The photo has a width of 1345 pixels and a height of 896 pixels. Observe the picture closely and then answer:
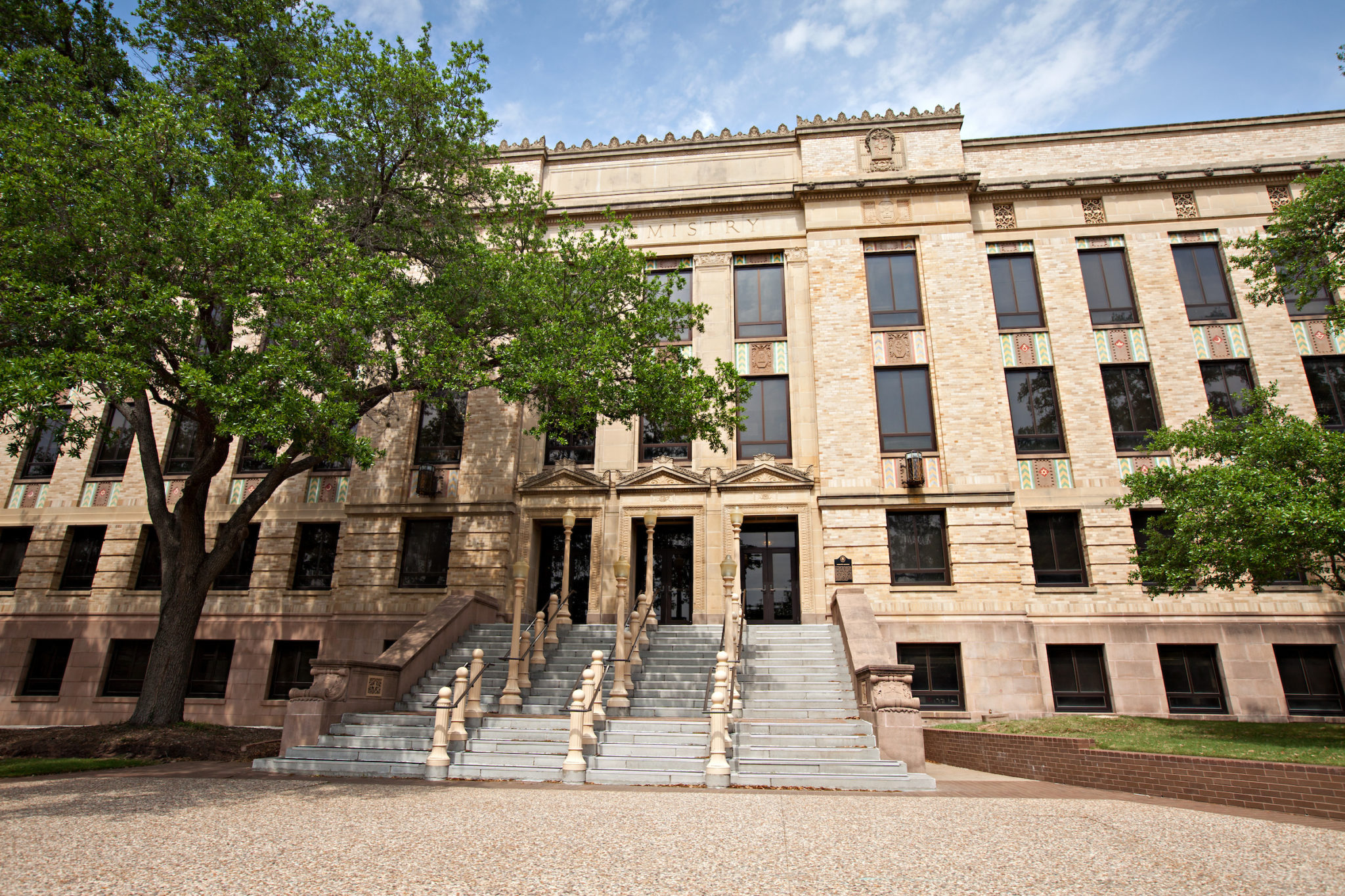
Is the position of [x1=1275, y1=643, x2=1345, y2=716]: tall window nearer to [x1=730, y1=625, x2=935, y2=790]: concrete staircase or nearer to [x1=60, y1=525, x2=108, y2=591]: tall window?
[x1=730, y1=625, x2=935, y2=790]: concrete staircase

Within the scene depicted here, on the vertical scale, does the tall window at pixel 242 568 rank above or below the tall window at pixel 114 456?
below

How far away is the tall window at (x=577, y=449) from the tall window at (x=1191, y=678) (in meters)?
15.7

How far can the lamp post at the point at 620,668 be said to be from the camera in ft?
42.8

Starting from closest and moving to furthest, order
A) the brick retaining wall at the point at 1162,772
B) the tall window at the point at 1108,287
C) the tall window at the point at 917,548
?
the brick retaining wall at the point at 1162,772
the tall window at the point at 917,548
the tall window at the point at 1108,287

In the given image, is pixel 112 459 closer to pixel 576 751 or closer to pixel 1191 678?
pixel 576 751

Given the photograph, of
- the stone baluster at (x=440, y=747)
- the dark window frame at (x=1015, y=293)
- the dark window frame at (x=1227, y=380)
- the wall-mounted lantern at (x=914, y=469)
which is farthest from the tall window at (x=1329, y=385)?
the stone baluster at (x=440, y=747)

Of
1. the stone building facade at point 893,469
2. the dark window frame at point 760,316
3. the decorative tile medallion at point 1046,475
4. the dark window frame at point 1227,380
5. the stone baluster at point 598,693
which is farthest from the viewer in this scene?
the dark window frame at point 760,316

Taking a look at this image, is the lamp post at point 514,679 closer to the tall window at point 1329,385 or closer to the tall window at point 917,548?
the tall window at point 917,548

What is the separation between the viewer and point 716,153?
2305cm

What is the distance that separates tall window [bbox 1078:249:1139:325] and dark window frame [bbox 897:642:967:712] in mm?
10565

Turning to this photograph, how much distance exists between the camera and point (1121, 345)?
2003 centimetres

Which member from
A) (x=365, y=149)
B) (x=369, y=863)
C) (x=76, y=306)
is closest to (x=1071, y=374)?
(x=365, y=149)

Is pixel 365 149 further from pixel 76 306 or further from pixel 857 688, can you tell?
pixel 857 688

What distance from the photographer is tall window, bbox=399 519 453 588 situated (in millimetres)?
20094
